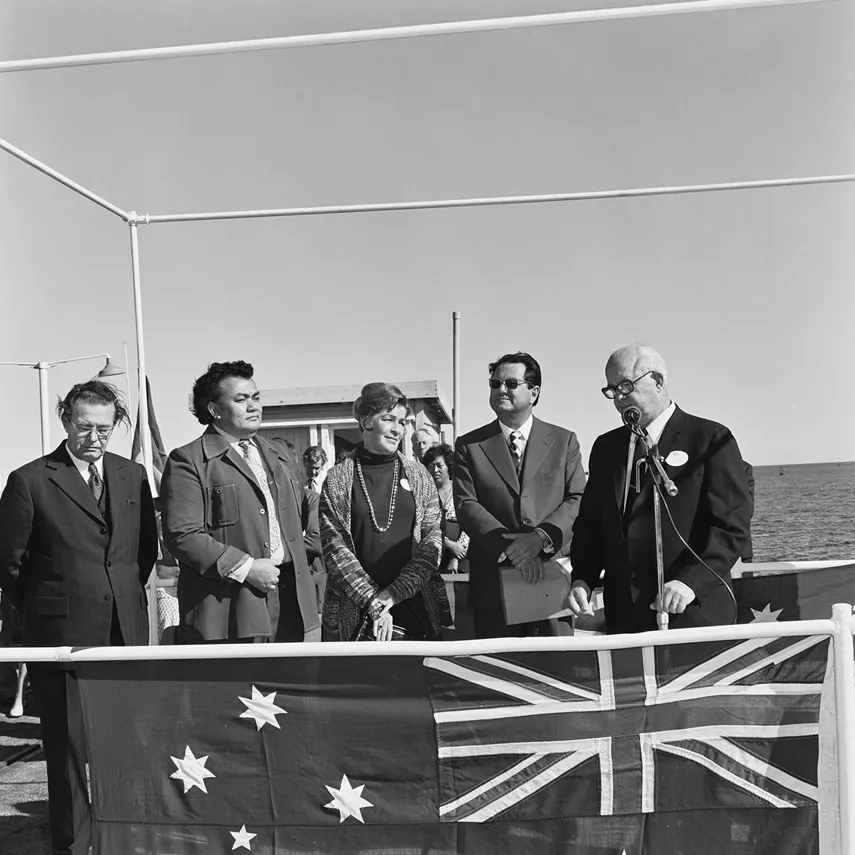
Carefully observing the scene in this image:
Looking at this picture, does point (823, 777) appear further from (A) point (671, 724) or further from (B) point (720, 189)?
(B) point (720, 189)

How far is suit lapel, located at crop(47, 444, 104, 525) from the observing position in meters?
3.79

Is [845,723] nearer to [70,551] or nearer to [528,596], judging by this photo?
[528,596]

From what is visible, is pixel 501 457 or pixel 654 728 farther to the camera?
pixel 501 457

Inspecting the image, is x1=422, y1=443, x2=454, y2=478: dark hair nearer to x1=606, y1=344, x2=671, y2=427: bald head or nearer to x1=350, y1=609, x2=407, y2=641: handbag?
x1=350, y1=609, x2=407, y2=641: handbag

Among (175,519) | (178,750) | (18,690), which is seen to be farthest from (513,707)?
(18,690)

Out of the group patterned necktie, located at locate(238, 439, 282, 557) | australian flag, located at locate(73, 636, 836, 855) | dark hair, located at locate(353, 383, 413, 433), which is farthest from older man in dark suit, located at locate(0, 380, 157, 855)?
dark hair, located at locate(353, 383, 413, 433)

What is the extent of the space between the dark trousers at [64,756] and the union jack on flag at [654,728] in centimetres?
131

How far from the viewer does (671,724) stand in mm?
2590

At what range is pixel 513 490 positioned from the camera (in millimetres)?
4535

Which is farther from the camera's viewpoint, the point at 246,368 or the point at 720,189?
the point at 720,189

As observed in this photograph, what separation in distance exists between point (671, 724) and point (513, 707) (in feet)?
1.44

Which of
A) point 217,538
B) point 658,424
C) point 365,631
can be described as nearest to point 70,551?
point 217,538

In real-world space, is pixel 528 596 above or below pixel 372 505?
below

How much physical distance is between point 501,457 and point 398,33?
78.2 inches
